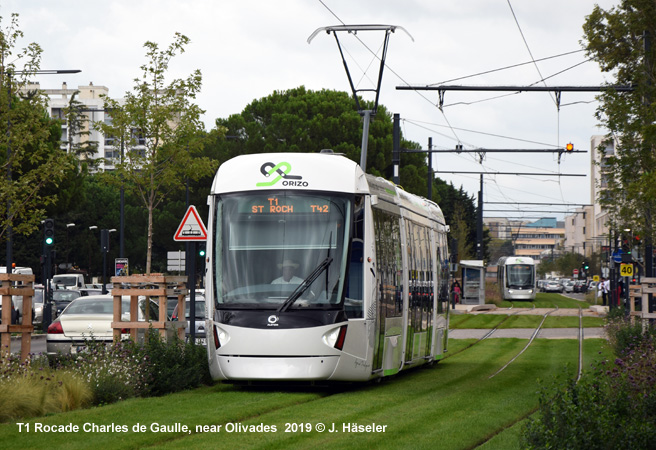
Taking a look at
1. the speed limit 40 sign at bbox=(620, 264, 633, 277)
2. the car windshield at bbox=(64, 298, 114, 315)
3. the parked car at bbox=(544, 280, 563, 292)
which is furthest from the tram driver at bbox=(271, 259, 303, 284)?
the parked car at bbox=(544, 280, 563, 292)

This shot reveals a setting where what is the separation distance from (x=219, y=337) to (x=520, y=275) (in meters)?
64.3

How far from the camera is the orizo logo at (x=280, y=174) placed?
15414 mm

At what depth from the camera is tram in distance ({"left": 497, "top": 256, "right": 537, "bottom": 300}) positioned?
7731cm

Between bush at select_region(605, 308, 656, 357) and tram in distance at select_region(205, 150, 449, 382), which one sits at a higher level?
tram in distance at select_region(205, 150, 449, 382)

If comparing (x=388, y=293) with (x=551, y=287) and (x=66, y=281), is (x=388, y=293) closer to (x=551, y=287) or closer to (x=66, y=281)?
(x=66, y=281)

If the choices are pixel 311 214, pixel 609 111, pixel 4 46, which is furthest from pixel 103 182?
pixel 311 214

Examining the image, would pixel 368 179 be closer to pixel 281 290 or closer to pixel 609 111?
pixel 281 290

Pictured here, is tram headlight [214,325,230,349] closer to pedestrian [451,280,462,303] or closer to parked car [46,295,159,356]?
parked car [46,295,159,356]

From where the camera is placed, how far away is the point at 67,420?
37.2 feet

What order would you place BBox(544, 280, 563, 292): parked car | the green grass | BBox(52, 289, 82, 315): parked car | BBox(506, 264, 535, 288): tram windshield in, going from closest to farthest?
the green grass < BBox(52, 289, 82, 315): parked car < BBox(506, 264, 535, 288): tram windshield < BBox(544, 280, 563, 292): parked car

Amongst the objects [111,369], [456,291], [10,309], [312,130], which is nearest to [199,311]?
[10,309]

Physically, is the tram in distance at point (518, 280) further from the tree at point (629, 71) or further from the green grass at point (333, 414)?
the green grass at point (333, 414)

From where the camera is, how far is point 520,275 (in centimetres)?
7750

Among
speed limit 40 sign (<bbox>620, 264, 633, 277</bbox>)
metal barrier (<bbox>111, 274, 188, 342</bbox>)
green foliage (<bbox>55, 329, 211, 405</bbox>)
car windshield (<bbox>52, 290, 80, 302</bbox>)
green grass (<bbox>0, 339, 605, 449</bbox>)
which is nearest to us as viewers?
green grass (<bbox>0, 339, 605, 449</bbox>)
